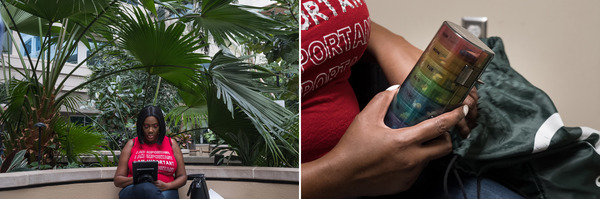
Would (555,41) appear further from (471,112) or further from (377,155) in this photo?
(377,155)

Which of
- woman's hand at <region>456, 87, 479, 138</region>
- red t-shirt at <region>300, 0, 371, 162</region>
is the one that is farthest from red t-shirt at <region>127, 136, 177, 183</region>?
woman's hand at <region>456, 87, 479, 138</region>

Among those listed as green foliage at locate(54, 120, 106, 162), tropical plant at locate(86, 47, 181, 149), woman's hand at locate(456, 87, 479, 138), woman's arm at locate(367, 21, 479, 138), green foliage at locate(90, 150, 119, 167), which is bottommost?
green foliage at locate(90, 150, 119, 167)

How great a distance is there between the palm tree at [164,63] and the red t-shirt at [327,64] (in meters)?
0.48

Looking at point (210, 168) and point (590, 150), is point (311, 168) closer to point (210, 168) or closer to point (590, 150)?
point (590, 150)

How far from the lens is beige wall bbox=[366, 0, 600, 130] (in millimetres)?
1064

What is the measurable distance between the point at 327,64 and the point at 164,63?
80 cm

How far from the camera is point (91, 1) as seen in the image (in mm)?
1143

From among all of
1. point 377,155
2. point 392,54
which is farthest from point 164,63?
point 377,155

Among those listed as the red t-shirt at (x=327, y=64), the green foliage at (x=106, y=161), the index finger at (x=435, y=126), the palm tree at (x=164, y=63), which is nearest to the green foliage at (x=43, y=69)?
the palm tree at (x=164, y=63)

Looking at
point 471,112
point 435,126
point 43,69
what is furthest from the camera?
point 43,69

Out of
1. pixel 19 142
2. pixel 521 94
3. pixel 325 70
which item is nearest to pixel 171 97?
pixel 19 142

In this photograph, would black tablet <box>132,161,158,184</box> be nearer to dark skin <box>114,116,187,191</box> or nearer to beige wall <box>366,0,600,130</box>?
dark skin <box>114,116,187,191</box>

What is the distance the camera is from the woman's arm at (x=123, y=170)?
2.99 ft

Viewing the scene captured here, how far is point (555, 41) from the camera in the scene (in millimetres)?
1080
